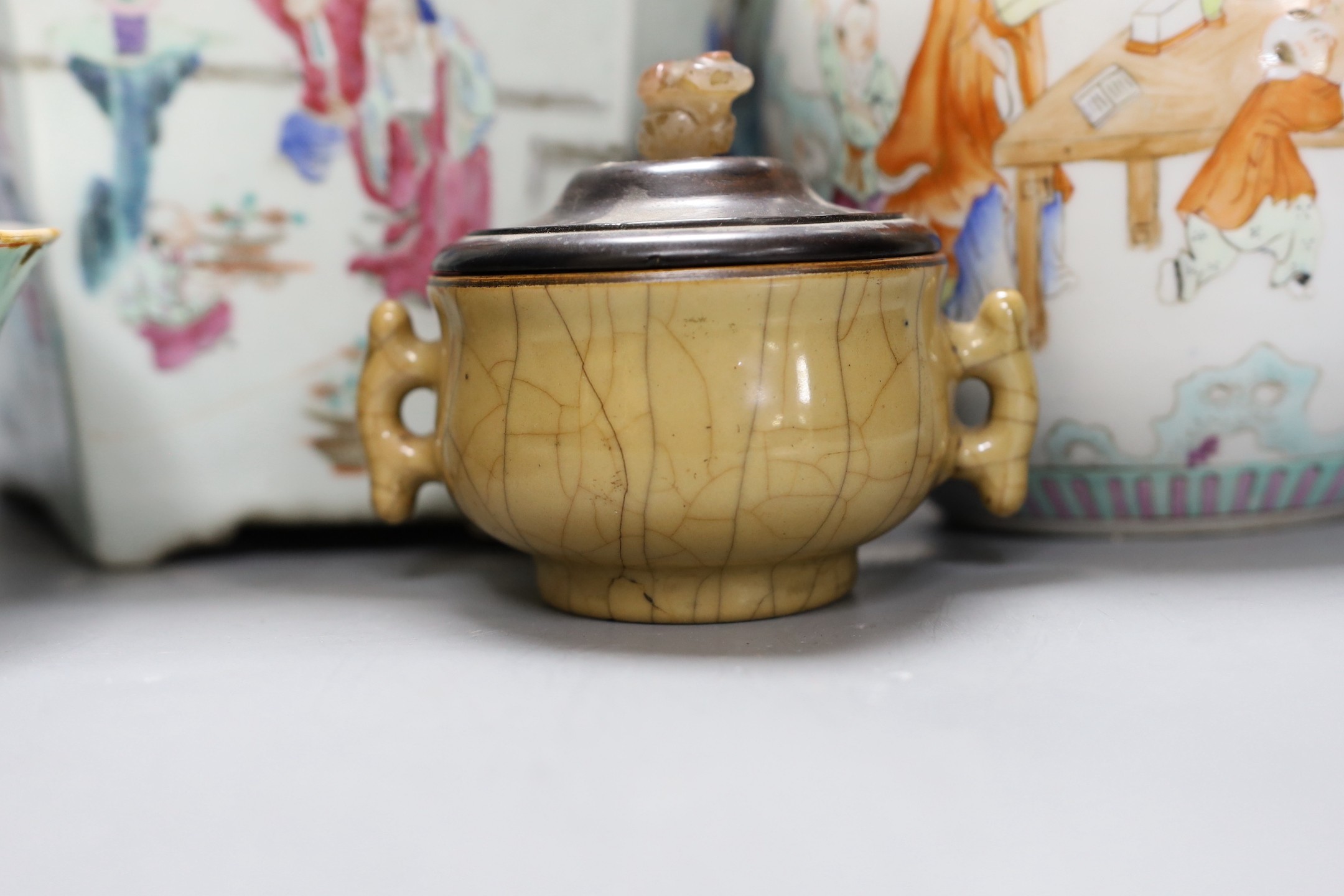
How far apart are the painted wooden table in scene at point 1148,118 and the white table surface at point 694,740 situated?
21cm

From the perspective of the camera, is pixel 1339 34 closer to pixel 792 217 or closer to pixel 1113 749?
pixel 792 217

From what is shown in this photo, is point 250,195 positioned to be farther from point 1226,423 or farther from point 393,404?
point 1226,423

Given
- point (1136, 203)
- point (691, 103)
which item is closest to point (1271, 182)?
point (1136, 203)

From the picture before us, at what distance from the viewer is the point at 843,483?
2.12 ft

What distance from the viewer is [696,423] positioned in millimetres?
626

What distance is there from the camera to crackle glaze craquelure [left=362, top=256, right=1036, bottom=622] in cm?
62

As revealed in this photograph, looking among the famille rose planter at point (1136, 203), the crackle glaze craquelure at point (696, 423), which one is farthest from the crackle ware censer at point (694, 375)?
the famille rose planter at point (1136, 203)

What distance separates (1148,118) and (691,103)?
262mm

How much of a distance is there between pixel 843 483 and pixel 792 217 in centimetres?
13

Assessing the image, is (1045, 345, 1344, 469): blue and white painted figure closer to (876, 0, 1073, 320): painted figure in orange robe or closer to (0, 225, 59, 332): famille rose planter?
(876, 0, 1073, 320): painted figure in orange robe

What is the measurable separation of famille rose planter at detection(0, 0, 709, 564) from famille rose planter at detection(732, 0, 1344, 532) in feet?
0.60

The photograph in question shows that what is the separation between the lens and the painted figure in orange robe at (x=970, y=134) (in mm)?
773

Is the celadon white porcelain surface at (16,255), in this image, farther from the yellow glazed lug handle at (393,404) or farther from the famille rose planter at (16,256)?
the yellow glazed lug handle at (393,404)

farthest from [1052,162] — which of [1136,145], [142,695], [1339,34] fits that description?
[142,695]
